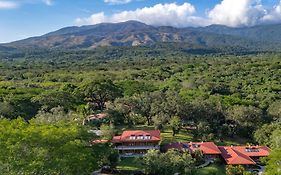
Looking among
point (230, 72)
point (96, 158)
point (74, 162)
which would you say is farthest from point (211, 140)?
point (230, 72)

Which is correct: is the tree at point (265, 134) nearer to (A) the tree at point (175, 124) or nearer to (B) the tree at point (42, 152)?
(A) the tree at point (175, 124)

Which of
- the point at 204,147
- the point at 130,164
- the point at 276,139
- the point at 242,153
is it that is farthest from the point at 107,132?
the point at 276,139

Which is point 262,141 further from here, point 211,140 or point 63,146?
point 63,146

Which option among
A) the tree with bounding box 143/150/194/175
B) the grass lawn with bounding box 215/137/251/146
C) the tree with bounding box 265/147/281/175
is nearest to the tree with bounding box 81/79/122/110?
the grass lawn with bounding box 215/137/251/146

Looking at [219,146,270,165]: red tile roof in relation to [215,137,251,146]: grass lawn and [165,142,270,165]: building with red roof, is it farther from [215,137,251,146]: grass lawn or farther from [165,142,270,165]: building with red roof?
[215,137,251,146]: grass lawn

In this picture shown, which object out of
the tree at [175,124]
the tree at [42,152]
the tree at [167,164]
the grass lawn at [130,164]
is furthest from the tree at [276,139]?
the tree at [42,152]

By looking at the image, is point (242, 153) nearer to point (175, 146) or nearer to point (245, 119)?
point (175, 146)
